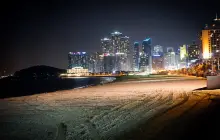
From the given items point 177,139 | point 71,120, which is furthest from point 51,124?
point 177,139

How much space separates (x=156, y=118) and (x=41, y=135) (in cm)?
364

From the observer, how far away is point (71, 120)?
977cm

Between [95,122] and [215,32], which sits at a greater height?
[215,32]

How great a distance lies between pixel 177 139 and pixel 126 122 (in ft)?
8.74

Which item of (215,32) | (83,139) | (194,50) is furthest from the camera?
(194,50)

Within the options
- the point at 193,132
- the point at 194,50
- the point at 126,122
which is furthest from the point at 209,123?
the point at 194,50

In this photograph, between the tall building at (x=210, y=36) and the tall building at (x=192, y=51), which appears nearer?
the tall building at (x=210, y=36)

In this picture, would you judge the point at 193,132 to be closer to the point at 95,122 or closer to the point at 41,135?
the point at 95,122

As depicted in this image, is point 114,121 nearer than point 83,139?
No

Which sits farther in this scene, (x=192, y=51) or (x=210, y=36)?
(x=192, y=51)

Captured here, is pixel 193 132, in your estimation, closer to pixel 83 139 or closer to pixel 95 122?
pixel 83 139

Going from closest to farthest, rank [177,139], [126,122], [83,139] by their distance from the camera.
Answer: [177,139] < [83,139] < [126,122]

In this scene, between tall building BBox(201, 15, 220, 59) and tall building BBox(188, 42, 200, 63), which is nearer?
tall building BBox(201, 15, 220, 59)

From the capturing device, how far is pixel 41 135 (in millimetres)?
7715
